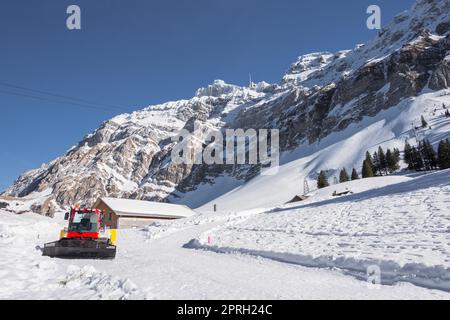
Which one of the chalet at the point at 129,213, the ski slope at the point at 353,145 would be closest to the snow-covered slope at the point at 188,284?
the chalet at the point at 129,213

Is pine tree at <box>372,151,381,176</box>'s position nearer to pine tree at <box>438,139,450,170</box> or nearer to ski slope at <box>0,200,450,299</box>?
pine tree at <box>438,139,450,170</box>

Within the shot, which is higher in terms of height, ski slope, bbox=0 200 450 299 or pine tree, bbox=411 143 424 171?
pine tree, bbox=411 143 424 171

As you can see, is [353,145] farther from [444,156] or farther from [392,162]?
[444,156]

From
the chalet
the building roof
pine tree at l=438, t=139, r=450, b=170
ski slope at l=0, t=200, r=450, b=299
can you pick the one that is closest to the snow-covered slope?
ski slope at l=0, t=200, r=450, b=299

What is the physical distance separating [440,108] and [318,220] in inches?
5613

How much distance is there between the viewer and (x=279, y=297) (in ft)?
24.6

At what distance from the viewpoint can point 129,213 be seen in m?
56.7

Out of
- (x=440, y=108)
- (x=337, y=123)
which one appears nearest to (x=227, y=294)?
(x=440, y=108)

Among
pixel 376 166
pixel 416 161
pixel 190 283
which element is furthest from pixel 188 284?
Result: pixel 376 166

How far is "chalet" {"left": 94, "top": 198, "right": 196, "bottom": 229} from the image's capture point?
56.3 metres

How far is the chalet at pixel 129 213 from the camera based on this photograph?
56.3 metres

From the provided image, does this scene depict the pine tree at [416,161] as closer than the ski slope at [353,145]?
Yes

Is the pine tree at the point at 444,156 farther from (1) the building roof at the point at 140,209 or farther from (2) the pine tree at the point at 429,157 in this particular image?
(1) the building roof at the point at 140,209
